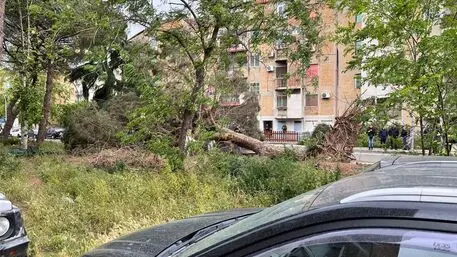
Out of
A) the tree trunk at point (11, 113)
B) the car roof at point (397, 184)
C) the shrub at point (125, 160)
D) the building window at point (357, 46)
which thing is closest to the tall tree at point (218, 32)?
the building window at point (357, 46)

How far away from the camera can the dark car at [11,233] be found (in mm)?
3680

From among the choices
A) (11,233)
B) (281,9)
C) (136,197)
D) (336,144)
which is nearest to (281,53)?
(281,9)

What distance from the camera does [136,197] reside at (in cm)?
739

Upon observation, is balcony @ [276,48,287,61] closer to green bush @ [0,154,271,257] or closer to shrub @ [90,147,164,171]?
green bush @ [0,154,271,257]

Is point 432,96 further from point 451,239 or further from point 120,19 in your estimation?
point 120,19

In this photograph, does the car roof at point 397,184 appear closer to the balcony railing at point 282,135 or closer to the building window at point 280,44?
the building window at point 280,44

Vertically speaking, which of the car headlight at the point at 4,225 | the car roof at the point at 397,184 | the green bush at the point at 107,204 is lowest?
the green bush at the point at 107,204

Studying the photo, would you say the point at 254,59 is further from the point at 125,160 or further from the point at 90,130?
the point at 90,130

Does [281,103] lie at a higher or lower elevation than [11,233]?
higher

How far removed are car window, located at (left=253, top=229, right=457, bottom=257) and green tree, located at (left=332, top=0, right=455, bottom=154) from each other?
488 centimetres

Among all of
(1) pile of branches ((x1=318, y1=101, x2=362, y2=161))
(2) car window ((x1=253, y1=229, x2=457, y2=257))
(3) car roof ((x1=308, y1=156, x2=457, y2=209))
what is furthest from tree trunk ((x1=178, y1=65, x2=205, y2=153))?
(2) car window ((x1=253, y1=229, x2=457, y2=257))

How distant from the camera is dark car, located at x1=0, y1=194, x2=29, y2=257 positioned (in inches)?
145

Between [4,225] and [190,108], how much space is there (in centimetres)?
624

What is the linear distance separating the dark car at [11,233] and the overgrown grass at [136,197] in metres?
1.19
